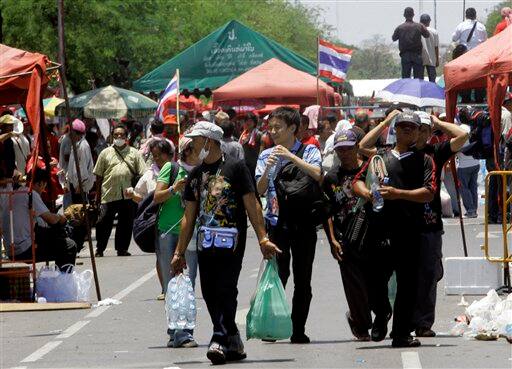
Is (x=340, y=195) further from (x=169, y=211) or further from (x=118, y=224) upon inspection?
(x=118, y=224)

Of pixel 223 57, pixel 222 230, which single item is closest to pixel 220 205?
pixel 222 230

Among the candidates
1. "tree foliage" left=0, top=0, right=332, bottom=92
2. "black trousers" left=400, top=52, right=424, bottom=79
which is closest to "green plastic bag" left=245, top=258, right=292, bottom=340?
"black trousers" left=400, top=52, right=424, bottom=79

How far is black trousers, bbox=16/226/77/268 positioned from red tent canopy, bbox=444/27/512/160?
4.37 m

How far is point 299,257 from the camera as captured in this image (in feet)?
40.7

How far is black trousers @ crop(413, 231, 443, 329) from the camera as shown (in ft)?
40.9

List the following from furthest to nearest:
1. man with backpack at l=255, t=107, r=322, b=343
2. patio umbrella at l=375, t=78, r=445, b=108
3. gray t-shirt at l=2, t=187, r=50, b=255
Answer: patio umbrella at l=375, t=78, r=445, b=108
gray t-shirt at l=2, t=187, r=50, b=255
man with backpack at l=255, t=107, r=322, b=343

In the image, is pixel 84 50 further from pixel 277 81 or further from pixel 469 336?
pixel 469 336

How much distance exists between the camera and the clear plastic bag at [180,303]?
40.4 ft

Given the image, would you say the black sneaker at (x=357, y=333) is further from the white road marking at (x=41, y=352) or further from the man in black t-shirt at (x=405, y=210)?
the white road marking at (x=41, y=352)

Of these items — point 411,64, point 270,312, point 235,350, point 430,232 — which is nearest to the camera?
point 235,350

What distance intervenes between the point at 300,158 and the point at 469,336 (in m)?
1.98

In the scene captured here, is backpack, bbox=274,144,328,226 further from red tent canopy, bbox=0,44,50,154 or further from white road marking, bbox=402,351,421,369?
red tent canopy, bbox=0,44,50,154

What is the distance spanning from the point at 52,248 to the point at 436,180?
6128 mm

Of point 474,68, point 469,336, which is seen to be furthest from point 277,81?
point 469,336
